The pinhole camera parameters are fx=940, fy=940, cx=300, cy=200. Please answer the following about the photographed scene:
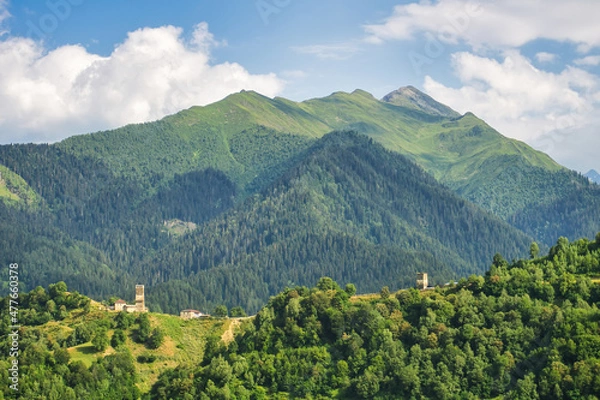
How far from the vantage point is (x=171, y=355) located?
19925cm

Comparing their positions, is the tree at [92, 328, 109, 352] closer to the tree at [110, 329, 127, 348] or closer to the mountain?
the mountain

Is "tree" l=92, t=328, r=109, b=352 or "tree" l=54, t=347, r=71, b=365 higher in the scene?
"tree" l=92, t=328, r=109, b=352

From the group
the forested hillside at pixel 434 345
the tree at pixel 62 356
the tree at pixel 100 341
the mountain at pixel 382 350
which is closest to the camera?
the forested hillside at pixel 434 345

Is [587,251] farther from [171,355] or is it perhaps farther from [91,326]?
[91,326]

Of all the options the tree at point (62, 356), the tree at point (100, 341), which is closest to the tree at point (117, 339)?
the tree at point (100, 341)

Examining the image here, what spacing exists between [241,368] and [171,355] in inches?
1056

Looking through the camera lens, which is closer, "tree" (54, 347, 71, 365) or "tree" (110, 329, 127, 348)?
"tree" (54, 347, 71, 365)

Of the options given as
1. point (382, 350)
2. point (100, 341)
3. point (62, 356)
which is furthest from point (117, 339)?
point (382, 350)

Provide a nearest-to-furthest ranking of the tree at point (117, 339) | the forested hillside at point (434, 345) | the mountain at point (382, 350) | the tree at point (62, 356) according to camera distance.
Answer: the forested hillside at point (434, 345) < the mountain at point (382, 350) < the tree at point (62, 356) < the tree at point (117, 339)

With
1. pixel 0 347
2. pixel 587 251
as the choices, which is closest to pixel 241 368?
pixel 0 347

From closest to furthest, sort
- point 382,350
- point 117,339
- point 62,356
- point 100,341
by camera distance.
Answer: point 382,350 → point 62,356 → point 100,341 → point 117,339

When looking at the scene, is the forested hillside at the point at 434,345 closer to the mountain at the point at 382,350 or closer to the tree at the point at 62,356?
the mountain at the point at 382,350

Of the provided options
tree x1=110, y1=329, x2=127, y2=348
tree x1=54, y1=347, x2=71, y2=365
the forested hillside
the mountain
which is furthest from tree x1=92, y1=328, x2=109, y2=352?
the forested hillside

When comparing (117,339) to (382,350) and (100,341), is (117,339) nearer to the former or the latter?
(100,341)
